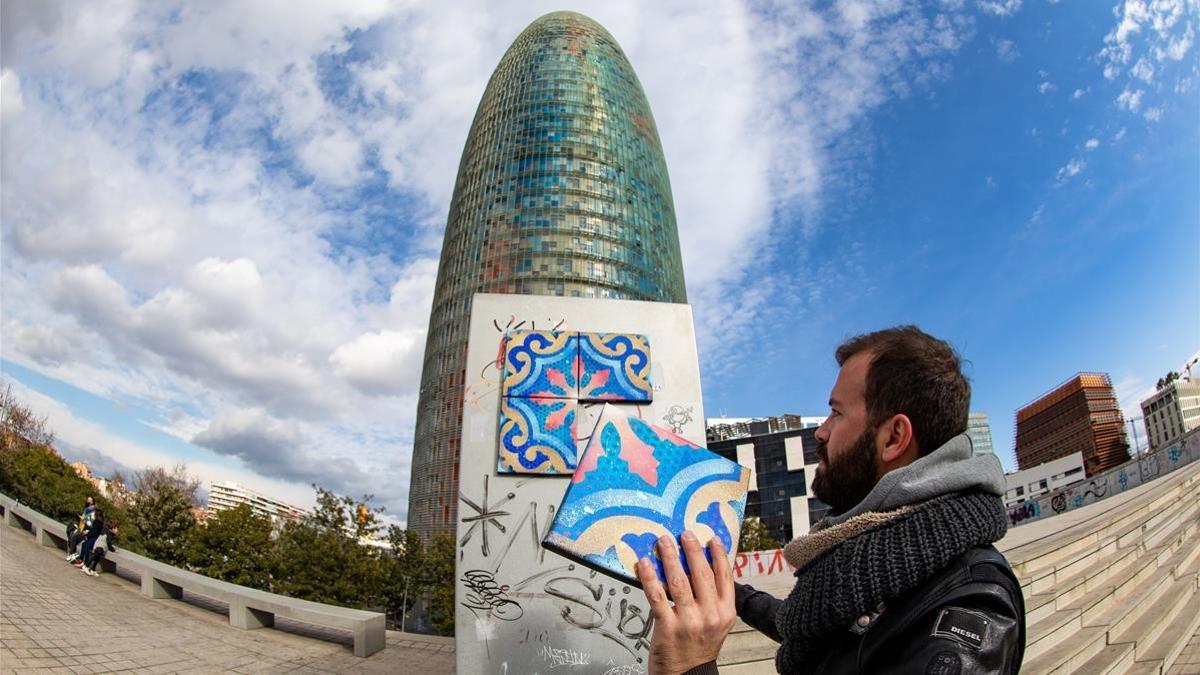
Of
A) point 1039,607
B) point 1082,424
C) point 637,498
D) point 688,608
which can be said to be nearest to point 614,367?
point 637,498

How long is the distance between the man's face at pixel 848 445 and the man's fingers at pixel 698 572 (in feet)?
1.58

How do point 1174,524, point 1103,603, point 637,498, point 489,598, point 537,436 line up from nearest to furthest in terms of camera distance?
point 637,498 < point 489,598 < point 1103,603 < point 537,436 < point 1174,524

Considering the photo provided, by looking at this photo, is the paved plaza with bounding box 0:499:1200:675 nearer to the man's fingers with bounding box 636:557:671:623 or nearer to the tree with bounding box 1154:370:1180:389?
the man's fingers with bounding box 636:557:671:623

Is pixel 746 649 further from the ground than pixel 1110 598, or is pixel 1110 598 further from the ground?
pixel 746 649

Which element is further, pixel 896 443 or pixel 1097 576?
pixel 1097 576

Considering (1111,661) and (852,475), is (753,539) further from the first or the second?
(852,475)

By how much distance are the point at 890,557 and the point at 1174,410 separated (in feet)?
423

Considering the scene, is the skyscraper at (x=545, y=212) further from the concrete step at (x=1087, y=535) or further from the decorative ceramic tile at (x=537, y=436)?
the decorative ceramic tile at (x=537, y=436)

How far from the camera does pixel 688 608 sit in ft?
5.90

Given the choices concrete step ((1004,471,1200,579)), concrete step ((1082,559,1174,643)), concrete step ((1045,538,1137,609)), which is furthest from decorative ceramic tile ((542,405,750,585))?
concrete step ((1082,559,1174,643))

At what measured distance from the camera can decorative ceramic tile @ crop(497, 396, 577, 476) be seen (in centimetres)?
793

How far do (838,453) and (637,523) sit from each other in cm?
121

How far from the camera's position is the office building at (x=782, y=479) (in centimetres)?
7775

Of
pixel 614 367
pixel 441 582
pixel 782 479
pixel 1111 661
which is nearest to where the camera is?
pixel 1111 661
